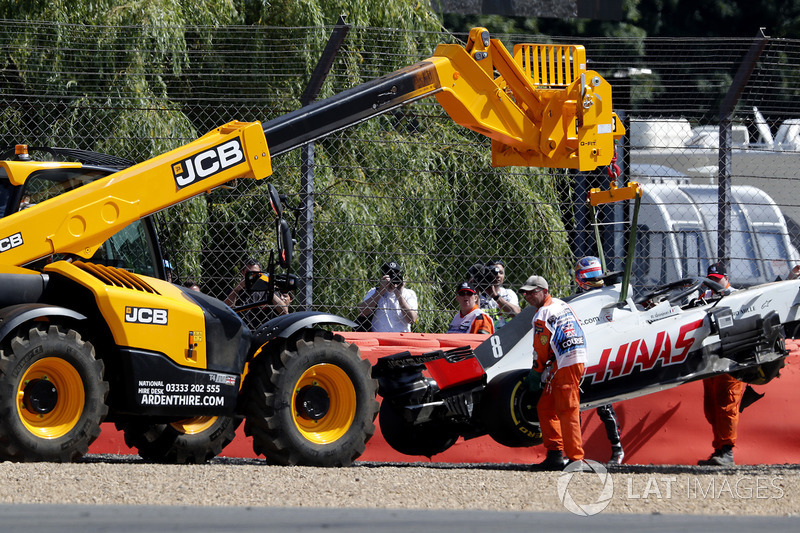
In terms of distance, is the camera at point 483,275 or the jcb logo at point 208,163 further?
the camera at point 483,275

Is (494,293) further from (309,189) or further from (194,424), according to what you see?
(194,424)

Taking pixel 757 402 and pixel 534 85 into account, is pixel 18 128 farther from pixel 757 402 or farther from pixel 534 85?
pixel 757 402

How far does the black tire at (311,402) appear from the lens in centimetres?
748

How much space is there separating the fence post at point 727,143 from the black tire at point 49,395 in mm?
5255

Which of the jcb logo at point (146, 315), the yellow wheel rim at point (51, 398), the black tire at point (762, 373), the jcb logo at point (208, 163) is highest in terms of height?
the jcb logo at point (208, 163)

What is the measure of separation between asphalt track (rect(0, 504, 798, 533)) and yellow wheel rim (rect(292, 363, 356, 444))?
240 cm

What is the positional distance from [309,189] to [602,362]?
280 centimetres

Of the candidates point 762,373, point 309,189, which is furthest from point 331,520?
point 309,189

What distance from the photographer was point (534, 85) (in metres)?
8.86

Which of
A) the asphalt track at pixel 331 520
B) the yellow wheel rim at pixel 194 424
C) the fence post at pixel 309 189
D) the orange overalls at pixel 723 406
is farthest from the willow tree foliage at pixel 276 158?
the asphalt track at pixel 331 520

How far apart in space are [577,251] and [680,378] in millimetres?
3131

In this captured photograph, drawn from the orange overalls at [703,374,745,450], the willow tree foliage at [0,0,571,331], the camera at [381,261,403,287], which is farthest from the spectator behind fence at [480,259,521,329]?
the orange overalls at [703,374,745,450]

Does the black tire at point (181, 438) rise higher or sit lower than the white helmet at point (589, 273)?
lower

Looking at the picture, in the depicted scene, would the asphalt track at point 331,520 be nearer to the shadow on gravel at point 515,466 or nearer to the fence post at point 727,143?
the shadow on gravel at point 515,466
